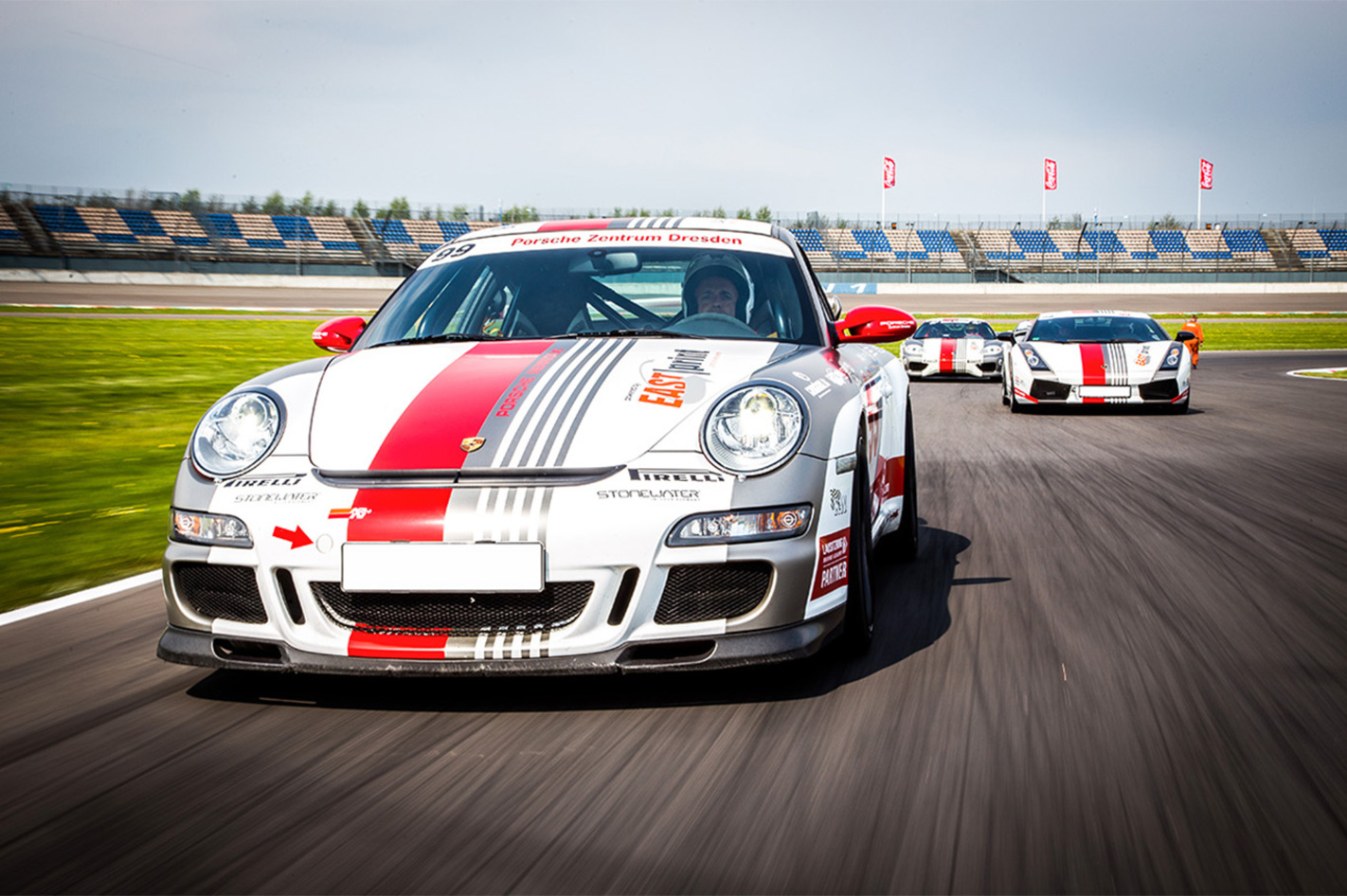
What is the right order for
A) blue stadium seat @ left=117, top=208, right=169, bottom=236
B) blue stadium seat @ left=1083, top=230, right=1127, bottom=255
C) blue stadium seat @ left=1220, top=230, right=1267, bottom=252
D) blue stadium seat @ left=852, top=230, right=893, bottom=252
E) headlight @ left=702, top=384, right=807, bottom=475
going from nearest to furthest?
headlight @ left=702, top=384, right=807, bottom=475, blue stadium seat @ left=117, top=208, right=169, bottom=236, blue stadium seat @ left=1083, top=230, right=1127, bottom=255, blue stadium seat @ left=852, top=230, right=893, bottom=252, blue stadium seat @ left=1220, top=230, right=1267, bottom=252

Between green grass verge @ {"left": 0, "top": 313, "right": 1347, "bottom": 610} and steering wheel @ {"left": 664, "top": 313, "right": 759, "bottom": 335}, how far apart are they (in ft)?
8.40

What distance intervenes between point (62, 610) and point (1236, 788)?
3.67 meters

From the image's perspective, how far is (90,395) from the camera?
1177 cm

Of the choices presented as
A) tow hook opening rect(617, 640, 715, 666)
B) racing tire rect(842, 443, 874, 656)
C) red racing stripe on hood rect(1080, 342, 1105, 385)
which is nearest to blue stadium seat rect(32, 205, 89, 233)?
red racing stripe on hood rect(1080, 342, 1105, 385)

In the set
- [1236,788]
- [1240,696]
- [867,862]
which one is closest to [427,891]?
[867,862]

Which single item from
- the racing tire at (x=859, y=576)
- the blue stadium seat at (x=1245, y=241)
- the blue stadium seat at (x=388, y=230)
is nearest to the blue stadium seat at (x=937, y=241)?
the blue stadium seat at (x=1245, y=241)

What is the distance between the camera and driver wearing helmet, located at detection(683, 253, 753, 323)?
4.16 metres

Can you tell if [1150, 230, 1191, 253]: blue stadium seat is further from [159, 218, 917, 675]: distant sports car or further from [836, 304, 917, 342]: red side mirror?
[159, 218, 917, 675]: distant sports car

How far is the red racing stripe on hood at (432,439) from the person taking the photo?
2795mm

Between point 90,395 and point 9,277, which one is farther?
point 9,277

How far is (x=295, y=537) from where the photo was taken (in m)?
2.86

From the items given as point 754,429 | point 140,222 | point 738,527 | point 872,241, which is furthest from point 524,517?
point 872,241

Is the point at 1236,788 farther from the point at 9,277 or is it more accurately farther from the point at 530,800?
the point at 9,277

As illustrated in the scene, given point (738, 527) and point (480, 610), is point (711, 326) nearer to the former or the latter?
point (738, 527)
